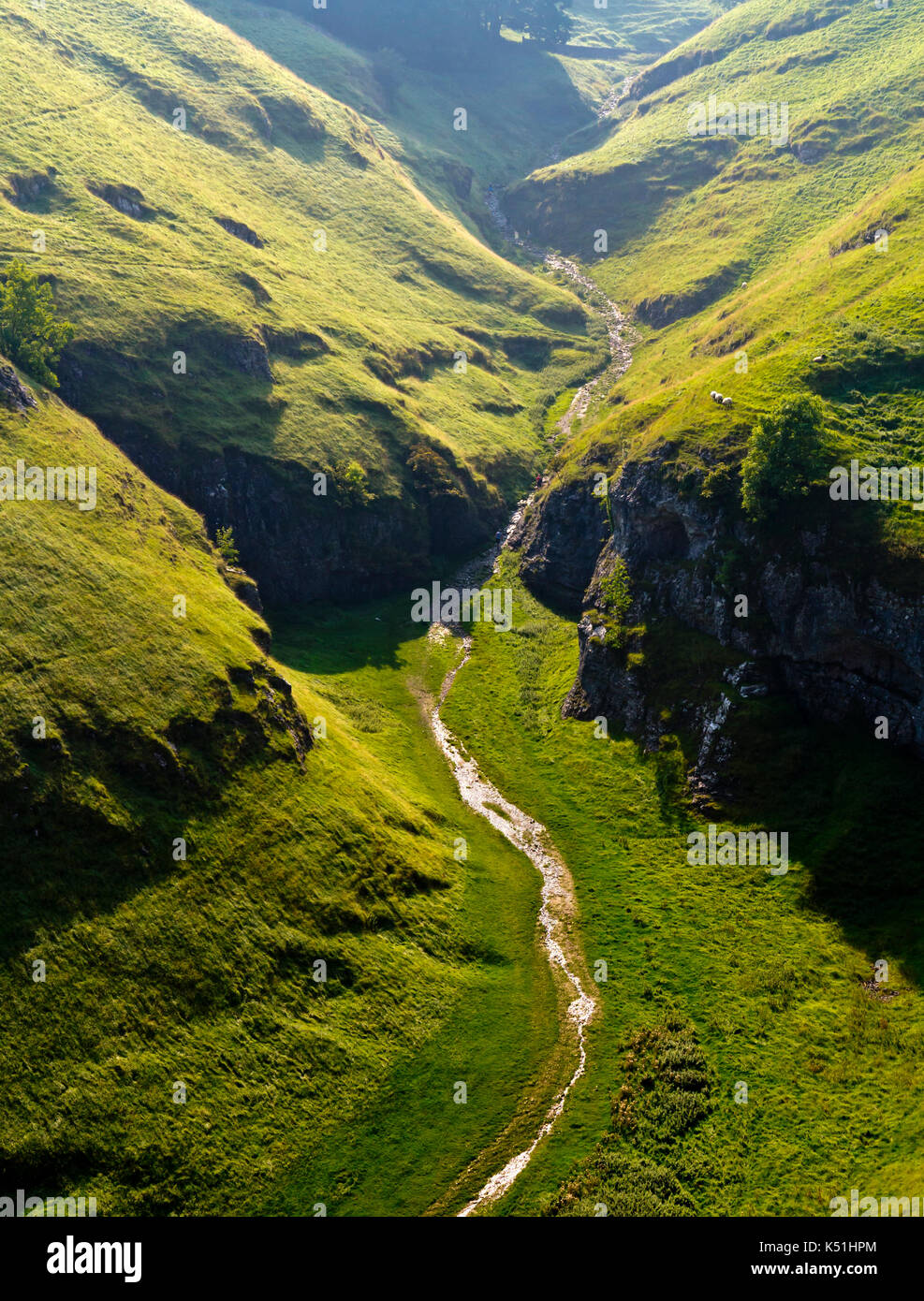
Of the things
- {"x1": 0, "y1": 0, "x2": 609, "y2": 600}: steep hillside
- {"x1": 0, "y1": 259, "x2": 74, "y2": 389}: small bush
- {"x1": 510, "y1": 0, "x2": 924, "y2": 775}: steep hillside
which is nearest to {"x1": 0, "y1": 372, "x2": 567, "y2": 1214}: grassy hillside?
{"x1": 0, "y1": 259, "x2": 74, "y2": 389}: small bush

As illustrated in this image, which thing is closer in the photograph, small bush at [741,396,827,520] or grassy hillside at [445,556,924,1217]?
grassy hillside at [445,556,924,1217]

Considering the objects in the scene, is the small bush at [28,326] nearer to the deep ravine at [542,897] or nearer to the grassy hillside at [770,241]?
the deep ravine at [542,897]

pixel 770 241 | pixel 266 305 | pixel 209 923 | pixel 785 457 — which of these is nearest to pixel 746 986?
pixel 209 923

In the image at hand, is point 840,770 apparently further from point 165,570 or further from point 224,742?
point 165,570

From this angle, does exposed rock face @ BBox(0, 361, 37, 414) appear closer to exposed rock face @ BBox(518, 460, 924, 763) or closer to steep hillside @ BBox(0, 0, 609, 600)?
steep hillside @ BBox(0, 0, 609, 600)

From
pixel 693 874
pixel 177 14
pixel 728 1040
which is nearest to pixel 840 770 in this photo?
pixel 693 874
